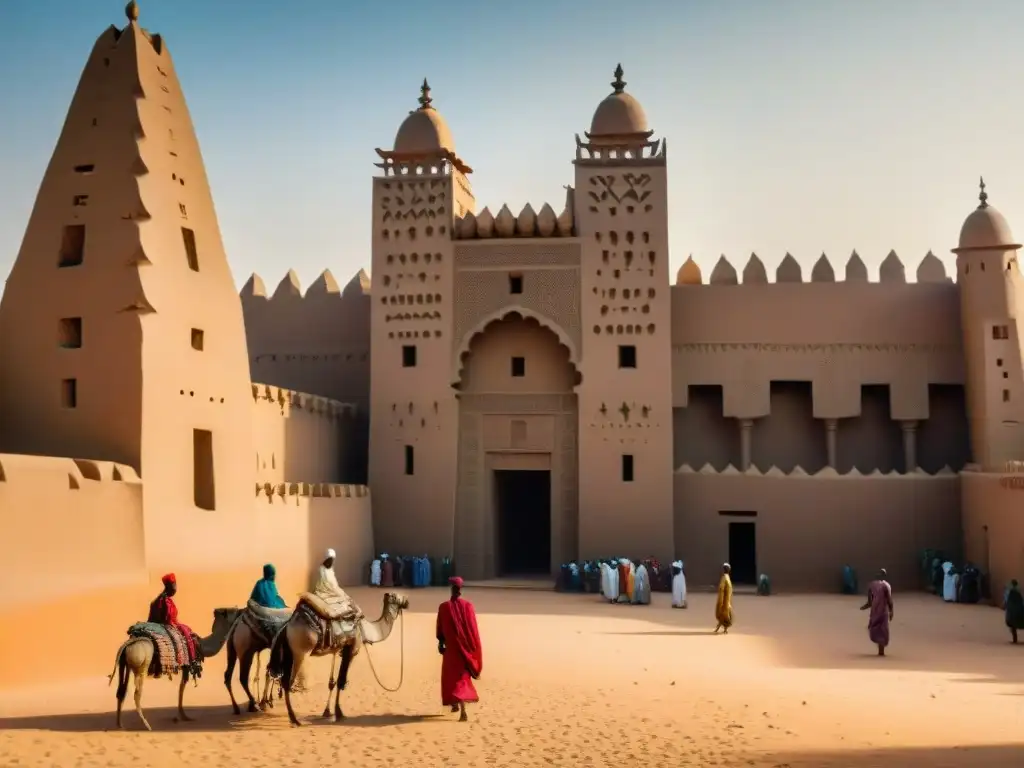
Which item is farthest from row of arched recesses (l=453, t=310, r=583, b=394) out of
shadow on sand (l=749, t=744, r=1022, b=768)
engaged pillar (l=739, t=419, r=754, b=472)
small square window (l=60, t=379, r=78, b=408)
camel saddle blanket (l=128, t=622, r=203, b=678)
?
shadow on sand (l=749, t=744, r=1022, b=768)

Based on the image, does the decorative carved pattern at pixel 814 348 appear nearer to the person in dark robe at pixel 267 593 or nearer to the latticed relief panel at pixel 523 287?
the latticed relief panel at pixel 523 287

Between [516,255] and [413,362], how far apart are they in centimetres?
331

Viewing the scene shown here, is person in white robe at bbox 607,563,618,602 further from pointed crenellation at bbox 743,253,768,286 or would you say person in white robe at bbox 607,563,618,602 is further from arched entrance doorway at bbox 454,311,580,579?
pointed crenellation at bbox 743,253,768,286

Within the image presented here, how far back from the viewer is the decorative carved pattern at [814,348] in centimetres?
2583

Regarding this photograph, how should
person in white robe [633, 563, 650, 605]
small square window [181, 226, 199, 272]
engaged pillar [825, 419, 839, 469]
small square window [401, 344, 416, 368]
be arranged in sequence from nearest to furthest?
small square window [181, 226, 199, 272] < person in white robe [633, 563, 650, 605] < small square window [401, 344, 416, 368] < engaged pillar [825, 419, 839, 469]

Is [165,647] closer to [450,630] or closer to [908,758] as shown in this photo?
[450,630]

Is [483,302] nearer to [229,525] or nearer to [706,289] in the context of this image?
[706,289]

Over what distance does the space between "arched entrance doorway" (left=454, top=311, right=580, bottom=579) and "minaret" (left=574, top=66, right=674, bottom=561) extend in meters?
0.64

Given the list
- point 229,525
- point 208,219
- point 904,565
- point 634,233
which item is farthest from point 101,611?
point 904,565

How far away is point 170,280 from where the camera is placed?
15.6 m

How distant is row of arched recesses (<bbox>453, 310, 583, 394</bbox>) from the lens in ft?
83.6

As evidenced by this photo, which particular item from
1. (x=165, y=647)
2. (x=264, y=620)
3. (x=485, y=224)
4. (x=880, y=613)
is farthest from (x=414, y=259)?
(x=165, y=647)

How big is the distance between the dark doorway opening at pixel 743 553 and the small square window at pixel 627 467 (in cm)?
259

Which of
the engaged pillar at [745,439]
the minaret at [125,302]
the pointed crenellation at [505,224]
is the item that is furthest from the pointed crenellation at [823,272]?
the minaret at [125,302]
